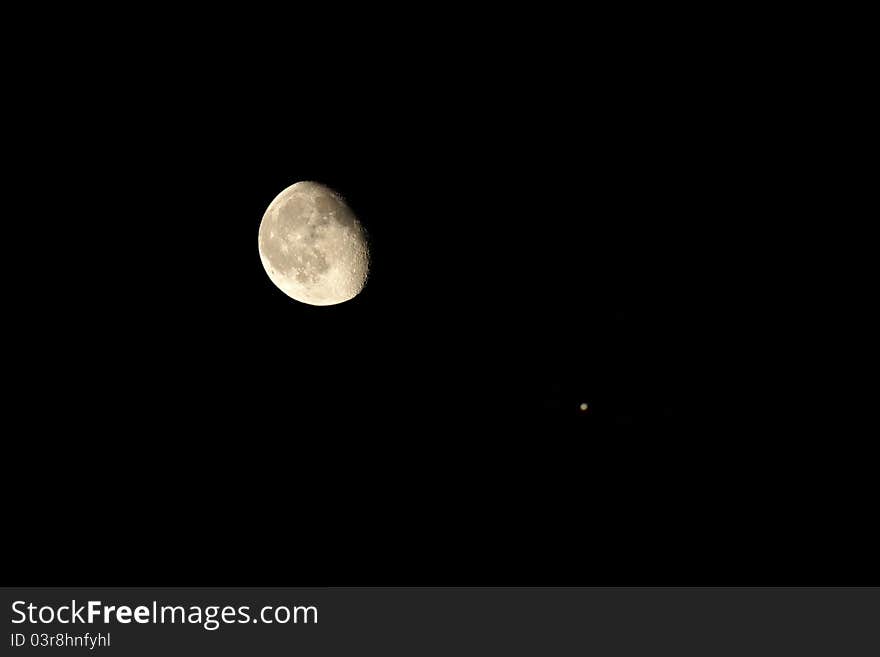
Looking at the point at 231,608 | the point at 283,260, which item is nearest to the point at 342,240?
the point at 283,260

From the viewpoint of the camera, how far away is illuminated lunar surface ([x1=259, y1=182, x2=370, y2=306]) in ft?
8.89

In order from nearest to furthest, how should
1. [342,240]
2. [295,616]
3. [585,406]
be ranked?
1. [342,240]
2. [295,616]
3. [585,406]

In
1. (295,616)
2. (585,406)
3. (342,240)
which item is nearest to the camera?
(342,240)

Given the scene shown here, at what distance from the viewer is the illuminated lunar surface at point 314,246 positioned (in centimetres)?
271

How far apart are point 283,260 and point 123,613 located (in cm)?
213

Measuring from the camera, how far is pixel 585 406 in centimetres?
411

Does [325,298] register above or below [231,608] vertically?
above

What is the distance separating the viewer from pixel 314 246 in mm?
2697

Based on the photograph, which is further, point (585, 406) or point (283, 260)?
point (585, 406)

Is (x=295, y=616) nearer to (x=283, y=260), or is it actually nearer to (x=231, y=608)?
(x=231, y=608)

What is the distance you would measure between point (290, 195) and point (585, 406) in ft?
8.78

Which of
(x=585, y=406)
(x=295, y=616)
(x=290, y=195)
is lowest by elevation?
(x=295, y=616)

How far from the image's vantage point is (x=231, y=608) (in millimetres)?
2904

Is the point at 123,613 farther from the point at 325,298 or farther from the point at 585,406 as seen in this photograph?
the point at 585,406
